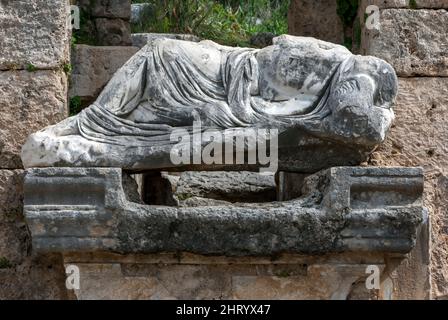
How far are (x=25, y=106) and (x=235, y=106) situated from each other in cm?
135

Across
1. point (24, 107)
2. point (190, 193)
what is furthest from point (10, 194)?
point (190, 193)

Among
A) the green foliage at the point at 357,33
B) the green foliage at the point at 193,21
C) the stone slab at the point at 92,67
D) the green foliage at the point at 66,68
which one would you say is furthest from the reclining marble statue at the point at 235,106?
the green foliage at the point at 193,21

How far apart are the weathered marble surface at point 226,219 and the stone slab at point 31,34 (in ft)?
3.31

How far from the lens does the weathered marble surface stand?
217 inches

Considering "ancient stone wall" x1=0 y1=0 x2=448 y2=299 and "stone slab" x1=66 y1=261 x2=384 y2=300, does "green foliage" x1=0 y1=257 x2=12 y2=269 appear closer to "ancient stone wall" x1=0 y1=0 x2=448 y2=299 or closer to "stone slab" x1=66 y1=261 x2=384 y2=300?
"ancient stone wall" x1=0 y1=0 x2=448 y2=299

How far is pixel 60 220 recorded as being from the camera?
5.56 m

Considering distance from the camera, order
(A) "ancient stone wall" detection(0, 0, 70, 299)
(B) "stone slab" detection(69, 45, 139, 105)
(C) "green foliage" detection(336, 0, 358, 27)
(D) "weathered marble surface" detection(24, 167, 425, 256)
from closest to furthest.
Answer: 1. (D) "weathered marble surface" detection(24, 167, 425, 256)
2. (A) "ancient stone wall" detection(0, 0, 70, 299)
3. (B) "stone slab" detection(69, 45, 139, 105)
4. (C) "green foliage" detection(336, 0, 358, 27)

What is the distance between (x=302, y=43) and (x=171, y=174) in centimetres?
153

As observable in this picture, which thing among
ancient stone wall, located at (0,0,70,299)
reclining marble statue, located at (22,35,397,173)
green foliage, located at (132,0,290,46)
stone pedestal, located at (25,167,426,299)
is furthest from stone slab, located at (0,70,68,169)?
green foliage, located at (132,0,290,46)

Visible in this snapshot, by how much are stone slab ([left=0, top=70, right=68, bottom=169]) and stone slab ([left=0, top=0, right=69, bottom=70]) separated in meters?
0.07

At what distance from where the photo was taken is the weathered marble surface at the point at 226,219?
552cm

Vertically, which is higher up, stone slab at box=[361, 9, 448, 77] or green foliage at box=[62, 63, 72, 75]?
stone slab at box=[361, 9, 448, 77]

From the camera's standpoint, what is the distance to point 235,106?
5875 mm

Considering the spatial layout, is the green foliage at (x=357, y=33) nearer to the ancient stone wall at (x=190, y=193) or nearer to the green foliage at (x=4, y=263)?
the ancient stone wall at (x=190, y=193)
